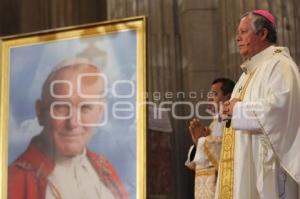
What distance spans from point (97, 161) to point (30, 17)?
294 centimetres

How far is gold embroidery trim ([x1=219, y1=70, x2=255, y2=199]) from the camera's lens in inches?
176

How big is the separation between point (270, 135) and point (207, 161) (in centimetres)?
186

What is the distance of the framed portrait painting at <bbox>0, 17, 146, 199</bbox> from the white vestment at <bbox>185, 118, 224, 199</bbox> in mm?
991

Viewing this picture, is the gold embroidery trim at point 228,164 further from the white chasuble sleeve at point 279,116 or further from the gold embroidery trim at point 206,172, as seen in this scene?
the gold embroidery trim at point 206,172

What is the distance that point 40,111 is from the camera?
224 inches

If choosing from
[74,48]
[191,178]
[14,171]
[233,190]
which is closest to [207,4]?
[191,178]

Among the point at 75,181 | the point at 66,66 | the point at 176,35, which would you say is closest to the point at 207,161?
the point at 75,181

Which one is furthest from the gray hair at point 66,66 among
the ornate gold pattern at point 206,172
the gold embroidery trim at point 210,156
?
the ornate gold pattern at point 206,172

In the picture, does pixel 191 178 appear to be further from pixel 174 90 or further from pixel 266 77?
pixel 266 77

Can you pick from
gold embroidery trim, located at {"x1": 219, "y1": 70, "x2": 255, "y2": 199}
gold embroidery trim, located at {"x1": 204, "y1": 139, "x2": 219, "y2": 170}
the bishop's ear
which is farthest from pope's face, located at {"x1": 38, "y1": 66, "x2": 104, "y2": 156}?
gold embroidery trim, located at {"x1": 219, "y1": 70, "x2": 255, "y2": 199}

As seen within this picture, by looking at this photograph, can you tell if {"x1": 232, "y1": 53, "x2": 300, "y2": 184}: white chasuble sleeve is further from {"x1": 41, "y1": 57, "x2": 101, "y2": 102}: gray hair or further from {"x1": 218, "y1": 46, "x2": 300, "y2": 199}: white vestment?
{"x1": 41, "y1": 57, "x2": 101, "y2": 102}: gray hair

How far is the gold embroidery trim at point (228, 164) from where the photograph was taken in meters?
4.46

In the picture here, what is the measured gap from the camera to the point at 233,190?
14.4 feet

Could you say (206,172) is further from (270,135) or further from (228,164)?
(270,135)
